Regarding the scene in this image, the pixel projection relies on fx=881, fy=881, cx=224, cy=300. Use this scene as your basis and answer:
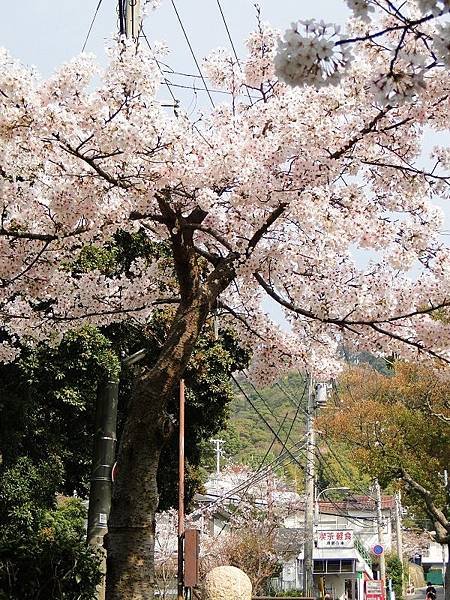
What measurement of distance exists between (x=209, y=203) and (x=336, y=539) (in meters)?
32.8

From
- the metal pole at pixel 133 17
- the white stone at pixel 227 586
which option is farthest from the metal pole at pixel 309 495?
the metal pole at pixel 133 17

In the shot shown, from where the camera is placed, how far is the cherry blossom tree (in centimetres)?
653

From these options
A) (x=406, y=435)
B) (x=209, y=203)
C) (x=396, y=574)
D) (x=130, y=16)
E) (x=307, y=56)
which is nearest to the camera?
(x=307, y=56)

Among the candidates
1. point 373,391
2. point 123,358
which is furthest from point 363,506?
point 123,358

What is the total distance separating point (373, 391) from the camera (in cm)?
2595

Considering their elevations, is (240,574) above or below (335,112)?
below

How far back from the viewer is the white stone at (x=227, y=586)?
30.1 ft

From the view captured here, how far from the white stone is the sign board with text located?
2885cm

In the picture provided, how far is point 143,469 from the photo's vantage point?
7.29 meters

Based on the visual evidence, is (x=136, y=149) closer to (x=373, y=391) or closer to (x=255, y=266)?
(x=255, y=266)

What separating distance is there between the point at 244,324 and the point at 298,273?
1.20 m

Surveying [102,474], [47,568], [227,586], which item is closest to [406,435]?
[102,474]

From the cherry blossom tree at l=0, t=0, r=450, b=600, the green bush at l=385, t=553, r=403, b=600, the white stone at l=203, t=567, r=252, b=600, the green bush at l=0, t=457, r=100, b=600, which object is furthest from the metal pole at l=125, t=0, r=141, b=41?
the green bush at l=385, t=553, r=403, b=600

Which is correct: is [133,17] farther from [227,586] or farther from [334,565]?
[334,565]
